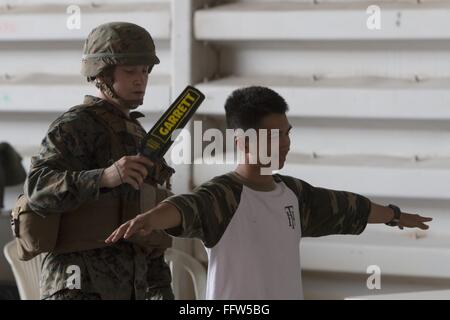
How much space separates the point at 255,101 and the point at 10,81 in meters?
2.02

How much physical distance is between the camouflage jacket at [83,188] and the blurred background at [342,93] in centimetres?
108

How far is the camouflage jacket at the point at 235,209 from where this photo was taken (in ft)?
6.85

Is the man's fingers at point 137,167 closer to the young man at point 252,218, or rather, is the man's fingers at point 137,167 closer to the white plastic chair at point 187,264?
the young man at point 252,218

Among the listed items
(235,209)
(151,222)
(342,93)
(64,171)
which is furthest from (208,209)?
(342,93)

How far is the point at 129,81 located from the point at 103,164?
22cm

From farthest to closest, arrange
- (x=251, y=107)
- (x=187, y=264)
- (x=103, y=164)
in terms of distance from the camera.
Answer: (x=187, y=264) < (x=103, y=164) < (x=251, y=107)

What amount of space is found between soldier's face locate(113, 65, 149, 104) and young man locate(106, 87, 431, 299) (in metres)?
0.35

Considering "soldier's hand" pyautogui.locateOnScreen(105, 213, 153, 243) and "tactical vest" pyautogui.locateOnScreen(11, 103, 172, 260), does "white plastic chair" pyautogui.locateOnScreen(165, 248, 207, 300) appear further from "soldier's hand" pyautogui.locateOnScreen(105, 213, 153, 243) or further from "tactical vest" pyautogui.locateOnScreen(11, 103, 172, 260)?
"soldier's hand" pyautogui.locateOnScreen(105, 213, 153, 243)

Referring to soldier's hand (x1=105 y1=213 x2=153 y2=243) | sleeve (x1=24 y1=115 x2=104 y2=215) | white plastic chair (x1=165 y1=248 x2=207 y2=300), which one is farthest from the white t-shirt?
white plastic chair (x1=165 y1=248 x2=207 y2=300)

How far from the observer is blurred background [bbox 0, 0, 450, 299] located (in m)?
3.46

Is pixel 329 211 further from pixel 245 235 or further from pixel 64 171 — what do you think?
pixel 64 171

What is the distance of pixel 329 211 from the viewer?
7.58 feet

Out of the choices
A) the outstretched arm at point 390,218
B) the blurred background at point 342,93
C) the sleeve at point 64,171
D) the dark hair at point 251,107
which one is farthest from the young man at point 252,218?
the blurred background at point 342,93

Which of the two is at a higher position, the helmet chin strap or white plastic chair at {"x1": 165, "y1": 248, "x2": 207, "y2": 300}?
the helmet chin strap
